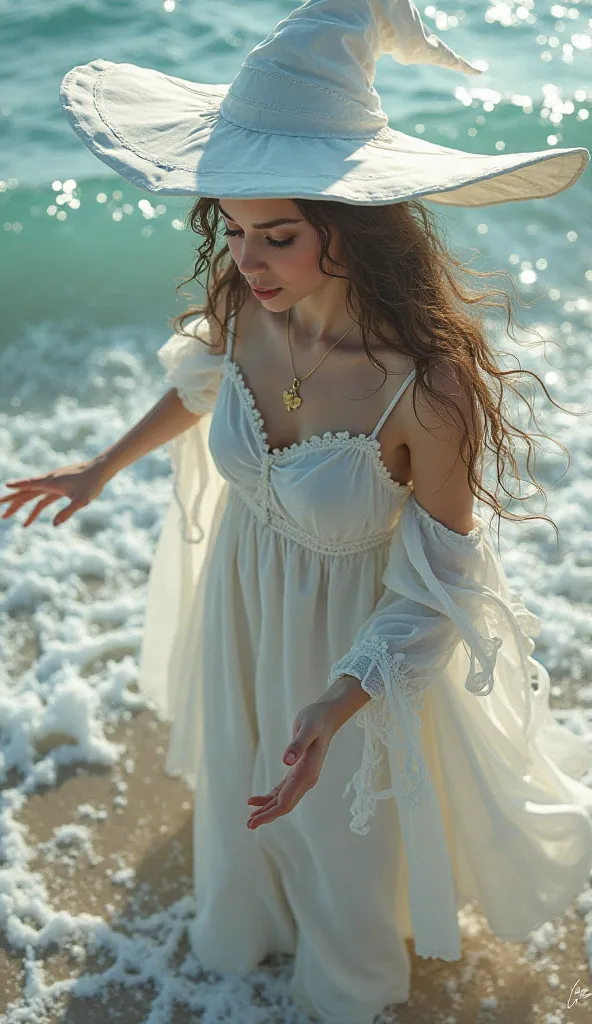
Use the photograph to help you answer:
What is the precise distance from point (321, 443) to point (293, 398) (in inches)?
5.8

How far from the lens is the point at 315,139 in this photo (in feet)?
6.46

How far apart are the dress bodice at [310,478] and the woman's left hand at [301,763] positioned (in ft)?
1.27

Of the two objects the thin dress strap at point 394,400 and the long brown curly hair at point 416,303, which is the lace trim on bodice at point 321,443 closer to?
the thin dress strap at point 394,400

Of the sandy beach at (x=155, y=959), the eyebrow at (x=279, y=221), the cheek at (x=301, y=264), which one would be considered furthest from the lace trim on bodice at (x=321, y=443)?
the sandy beach at (x=155, y=959)

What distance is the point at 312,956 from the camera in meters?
2.79

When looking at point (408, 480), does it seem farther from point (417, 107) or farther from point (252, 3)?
point (252, 3)

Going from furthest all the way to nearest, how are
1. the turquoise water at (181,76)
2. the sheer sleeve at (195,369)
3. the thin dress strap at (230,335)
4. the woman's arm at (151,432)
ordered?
the turquoise water at (181,76), the woman's arm at (151,432), the sheer sleeve at (195,369), the thin dress strap at (230,335)

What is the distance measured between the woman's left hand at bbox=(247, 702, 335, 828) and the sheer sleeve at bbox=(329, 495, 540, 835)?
14cm

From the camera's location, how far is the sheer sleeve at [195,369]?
8.63ft

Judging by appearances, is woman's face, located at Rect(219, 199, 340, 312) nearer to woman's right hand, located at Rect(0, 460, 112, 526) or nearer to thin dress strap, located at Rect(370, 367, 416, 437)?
thin dress strap, located at Rect(370, 367, 416, 437)

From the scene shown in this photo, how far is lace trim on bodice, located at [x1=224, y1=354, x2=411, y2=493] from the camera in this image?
2.19m

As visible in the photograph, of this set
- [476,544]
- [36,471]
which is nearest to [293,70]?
[476,544]

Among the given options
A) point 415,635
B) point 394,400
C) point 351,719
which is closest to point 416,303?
point 394,400

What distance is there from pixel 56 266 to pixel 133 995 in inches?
190
